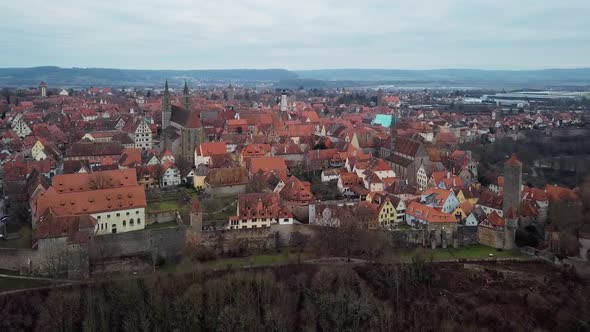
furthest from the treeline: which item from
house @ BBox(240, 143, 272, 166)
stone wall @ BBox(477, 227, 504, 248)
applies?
house @ BBox(240, 143, 272, 166)

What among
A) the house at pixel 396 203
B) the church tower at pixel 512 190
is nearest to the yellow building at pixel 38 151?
the house at pixel 396 203

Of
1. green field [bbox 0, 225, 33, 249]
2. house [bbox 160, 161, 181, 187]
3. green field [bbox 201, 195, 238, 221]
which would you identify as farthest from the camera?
house [bbox 160, 161, 181, 187]

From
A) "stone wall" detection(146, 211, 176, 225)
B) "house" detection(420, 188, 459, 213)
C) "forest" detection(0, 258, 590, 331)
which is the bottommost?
"forest" detection(0, 258, 590, 331)

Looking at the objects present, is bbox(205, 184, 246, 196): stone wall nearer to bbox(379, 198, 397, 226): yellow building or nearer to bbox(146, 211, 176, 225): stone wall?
bbox(146, 211, 176, 225): stone wall

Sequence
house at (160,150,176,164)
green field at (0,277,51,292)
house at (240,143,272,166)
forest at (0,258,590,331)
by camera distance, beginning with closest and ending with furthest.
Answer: forest at (0,258,590,331) < green field at (0,277,51,292) < house at (160,150,176,164) < house at (240,143,272,166)

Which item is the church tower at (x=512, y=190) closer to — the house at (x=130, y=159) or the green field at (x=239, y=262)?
the green field at (x=239, y=262)

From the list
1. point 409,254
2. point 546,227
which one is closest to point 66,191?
point 409,254
